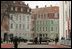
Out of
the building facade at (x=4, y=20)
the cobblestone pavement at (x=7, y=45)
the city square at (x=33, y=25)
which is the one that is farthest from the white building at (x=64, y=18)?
the building facade at (x=4, y=20)

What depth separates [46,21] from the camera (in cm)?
1625

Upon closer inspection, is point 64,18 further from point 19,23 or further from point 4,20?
point 4,20

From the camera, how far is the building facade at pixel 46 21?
16.0m

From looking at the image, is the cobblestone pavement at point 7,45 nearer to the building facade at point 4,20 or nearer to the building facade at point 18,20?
the building facade at point 4,20

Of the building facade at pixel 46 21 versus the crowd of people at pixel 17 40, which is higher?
the building facade at pixel 46 21

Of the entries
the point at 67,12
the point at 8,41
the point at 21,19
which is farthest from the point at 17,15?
the point at 67,12

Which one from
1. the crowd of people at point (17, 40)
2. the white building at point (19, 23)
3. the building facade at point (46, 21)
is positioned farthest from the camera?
the building facade at point (46, 21)

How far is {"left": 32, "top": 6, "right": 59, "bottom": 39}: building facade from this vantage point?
1600 centimetres

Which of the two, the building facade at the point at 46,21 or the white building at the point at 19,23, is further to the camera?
the building facade at the point at 46,21

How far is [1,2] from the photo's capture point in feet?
50.2

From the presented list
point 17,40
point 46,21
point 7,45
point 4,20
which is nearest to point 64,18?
point 46,21

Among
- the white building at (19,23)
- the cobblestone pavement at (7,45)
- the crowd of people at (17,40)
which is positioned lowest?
the cobblestone pavement at (7,45)

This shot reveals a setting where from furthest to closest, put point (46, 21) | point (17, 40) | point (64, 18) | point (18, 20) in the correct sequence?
point (64, 18)
point (46, 21)
point (18, 20)
point (17, 40)

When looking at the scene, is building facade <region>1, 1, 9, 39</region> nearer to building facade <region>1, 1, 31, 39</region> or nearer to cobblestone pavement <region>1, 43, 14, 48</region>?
building facade <region>1, 1, 31, 39</region>
